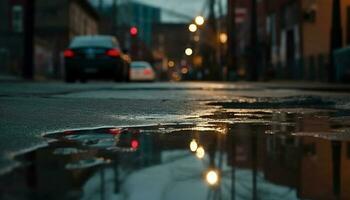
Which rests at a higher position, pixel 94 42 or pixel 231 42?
pixel 231 42

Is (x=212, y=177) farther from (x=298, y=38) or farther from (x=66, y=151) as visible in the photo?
(x=298, y=38)

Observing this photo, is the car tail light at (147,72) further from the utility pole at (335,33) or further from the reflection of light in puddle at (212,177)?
the reflection of light in puddle at (212,177)

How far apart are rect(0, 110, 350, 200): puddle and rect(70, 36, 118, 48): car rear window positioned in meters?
16.4

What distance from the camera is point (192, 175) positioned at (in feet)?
13.1

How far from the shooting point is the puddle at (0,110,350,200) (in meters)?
3.57

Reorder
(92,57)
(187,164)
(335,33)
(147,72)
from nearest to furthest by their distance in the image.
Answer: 1. (187,164)
2. (92,57)
3. (335,33)
4. (147,72)

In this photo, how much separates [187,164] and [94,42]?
18.9 metres

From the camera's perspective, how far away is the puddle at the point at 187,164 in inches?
141

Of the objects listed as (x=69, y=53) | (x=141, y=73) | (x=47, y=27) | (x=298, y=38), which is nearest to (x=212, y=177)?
(x=69, y=53)

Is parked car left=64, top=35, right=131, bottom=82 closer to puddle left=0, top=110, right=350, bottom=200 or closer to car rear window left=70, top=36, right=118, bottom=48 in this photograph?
car rear window left=70, top=36, right=118, bottom=48

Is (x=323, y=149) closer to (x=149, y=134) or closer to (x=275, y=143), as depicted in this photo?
(x=275, y=143)

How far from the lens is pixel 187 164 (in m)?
4.37

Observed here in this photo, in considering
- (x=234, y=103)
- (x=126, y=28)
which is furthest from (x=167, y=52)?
(x=234, y=103)

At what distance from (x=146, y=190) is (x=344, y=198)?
39.3 inches
